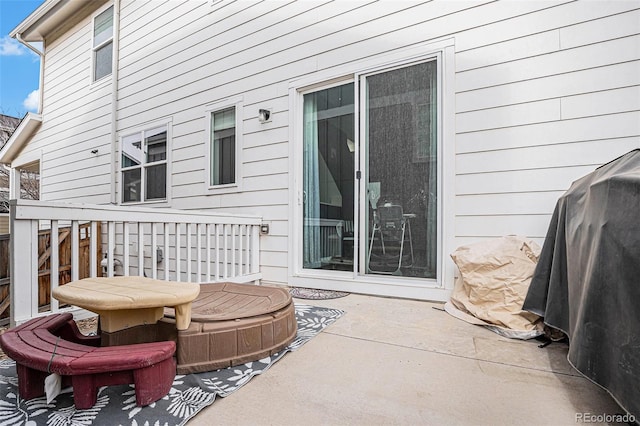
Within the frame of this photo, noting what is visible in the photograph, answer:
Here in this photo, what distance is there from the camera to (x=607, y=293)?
110cm

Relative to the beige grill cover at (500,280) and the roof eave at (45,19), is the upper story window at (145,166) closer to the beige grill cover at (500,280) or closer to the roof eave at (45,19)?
the roof eave at (45,19)

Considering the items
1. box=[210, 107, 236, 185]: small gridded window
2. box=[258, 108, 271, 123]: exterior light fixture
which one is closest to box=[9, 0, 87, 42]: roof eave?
box=[210, 107, 236, 185]: small gridded window

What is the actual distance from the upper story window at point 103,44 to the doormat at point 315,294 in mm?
5561

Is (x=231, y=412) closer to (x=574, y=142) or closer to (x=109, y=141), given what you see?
(x=574, y=142)

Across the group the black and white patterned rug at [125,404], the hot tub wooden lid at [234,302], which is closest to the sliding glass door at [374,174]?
the hot tub wooden lid at [234,302]

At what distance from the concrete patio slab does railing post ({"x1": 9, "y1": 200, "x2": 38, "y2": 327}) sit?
4.34 feet

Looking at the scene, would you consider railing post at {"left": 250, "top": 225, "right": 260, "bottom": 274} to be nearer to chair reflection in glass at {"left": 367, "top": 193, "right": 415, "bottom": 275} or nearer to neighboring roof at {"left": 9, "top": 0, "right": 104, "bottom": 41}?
chair reflection in glass at {"left": 367, "top": 193, "right": 415, "bottom": 275}

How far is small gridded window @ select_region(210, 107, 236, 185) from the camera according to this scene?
404cm

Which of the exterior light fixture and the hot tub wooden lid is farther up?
the exterior light fixture

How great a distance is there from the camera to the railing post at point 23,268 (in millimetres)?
1713

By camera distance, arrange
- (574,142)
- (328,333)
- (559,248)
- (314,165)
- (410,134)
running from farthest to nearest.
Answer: (314,165), (410,134), (574,142), (328,333), (559,248)

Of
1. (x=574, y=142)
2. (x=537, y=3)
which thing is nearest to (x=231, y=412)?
(x=574, y=142)

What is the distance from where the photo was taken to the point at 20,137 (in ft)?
25.3

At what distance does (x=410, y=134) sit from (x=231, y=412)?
2.48 m
